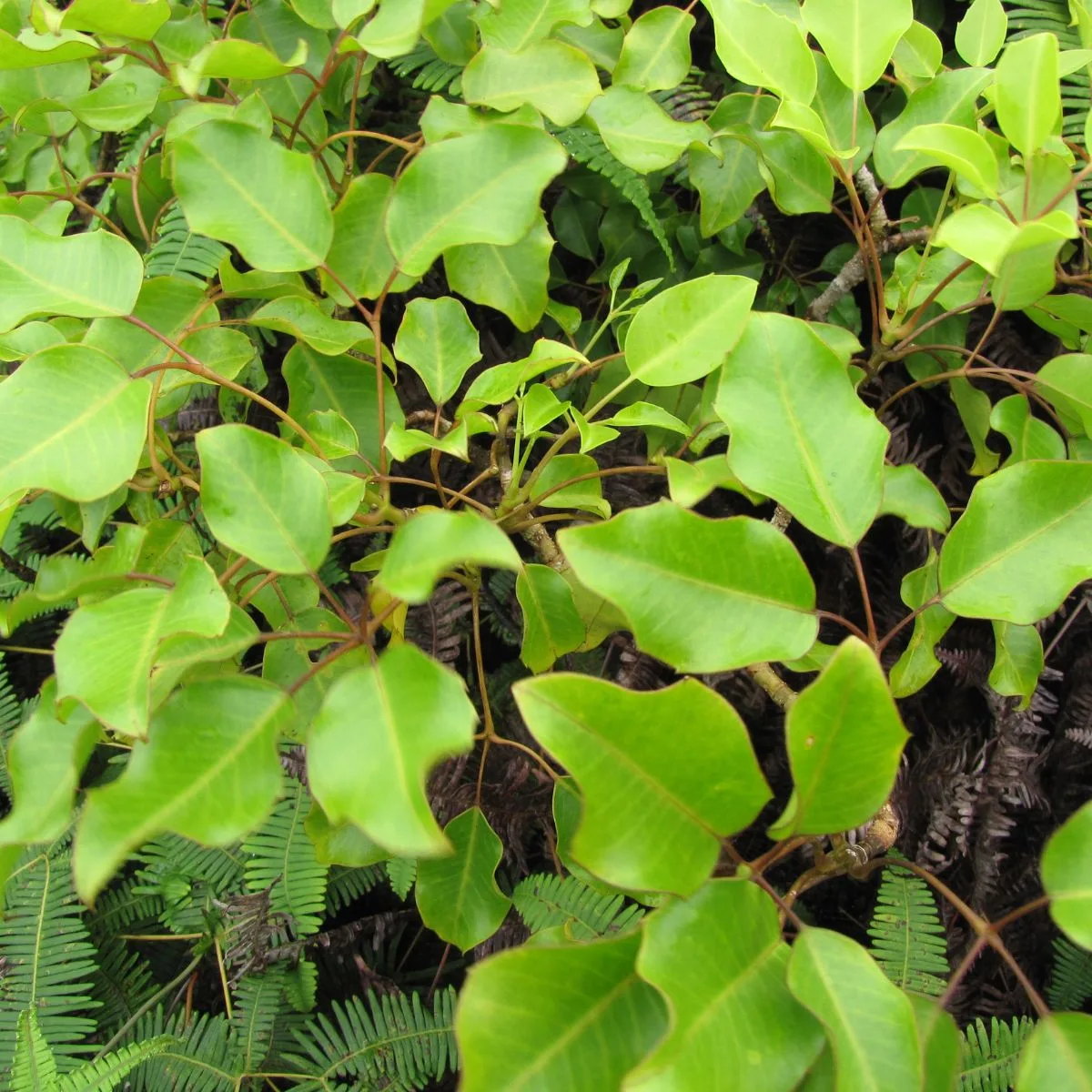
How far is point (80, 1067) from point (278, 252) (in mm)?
907

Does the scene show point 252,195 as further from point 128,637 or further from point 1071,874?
point 1071,874

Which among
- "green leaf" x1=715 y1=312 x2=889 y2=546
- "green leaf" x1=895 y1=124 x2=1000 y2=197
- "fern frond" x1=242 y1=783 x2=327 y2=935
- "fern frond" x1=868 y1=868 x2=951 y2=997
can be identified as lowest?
"fern frond" x1=242 y1=783 x2=327 y2=935

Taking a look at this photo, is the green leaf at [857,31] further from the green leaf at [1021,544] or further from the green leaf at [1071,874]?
the green leaf at [1071,874]

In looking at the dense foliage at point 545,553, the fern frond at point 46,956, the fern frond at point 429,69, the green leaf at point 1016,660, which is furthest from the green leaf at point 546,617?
the fern frond at point 46,956

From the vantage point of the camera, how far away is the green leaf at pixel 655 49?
0.88 m

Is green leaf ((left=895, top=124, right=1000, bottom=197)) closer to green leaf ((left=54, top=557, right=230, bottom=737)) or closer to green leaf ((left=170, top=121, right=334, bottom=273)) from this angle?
green leaf ((left=170, top=121, right=334, bottom=273))

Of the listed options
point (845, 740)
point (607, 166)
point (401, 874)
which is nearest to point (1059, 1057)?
point (845, 740)

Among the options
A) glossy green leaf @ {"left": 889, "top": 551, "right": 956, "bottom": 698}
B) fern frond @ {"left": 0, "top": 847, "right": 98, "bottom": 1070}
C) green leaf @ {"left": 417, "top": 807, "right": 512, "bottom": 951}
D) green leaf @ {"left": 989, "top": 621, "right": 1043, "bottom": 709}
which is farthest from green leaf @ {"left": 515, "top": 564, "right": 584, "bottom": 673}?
fern frond @ {"left": 0, "top": 847, "right": 98, "bottom": 1070}

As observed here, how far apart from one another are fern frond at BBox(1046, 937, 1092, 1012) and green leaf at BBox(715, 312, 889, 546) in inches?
28.1

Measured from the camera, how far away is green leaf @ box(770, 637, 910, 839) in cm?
47

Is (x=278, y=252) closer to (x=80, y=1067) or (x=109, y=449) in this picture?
(x=109, y=449)

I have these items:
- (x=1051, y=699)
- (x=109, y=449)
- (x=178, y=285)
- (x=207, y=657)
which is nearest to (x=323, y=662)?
(x=207, y=657)

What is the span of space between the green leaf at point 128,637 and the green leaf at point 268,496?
0.04 m

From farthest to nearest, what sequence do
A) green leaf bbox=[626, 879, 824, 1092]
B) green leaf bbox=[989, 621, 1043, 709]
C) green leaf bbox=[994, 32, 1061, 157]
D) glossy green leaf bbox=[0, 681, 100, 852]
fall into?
green leaf bbox=[989, 621, 1043, 709]
green leaf bbox=[994, 32, 1061, 157]
glossy green leaf bbox=[0, 681, 100, 852]
green leaf bbox=[626, 879, 824, 1092]
